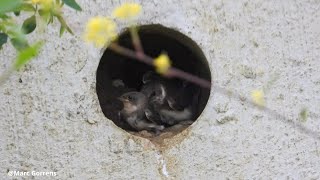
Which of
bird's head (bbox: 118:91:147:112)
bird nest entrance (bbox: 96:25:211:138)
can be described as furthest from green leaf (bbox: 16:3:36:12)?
bird's head (bbox: 118:91:147:112)

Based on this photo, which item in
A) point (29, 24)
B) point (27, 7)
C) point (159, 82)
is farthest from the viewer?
point (159, 82)

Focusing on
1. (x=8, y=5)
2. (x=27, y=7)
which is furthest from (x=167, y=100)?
(x=8, y=5)

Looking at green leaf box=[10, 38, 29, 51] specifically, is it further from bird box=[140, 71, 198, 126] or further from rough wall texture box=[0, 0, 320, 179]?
bird box=[140, 71, 198, 126]

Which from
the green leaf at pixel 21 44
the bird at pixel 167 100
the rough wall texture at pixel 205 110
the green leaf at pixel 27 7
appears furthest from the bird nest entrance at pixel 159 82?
the green leaf at pixel 21 44

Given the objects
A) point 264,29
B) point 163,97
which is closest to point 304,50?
point 264,29

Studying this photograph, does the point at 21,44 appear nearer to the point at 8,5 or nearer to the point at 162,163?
the point at 8,5

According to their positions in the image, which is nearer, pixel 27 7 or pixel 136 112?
pixel 27 7

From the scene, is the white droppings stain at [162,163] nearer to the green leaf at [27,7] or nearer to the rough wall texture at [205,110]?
the rough wall texture at [205,110]

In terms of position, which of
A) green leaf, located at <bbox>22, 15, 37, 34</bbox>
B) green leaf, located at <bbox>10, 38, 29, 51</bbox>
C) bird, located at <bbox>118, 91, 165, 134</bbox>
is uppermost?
green leaf, located at <bbox>10, 38, 29, 51</bbox>
